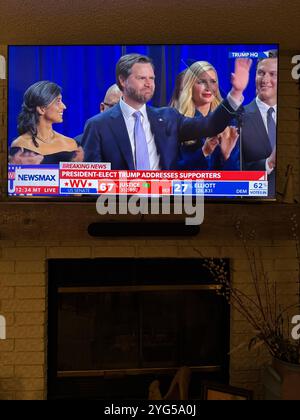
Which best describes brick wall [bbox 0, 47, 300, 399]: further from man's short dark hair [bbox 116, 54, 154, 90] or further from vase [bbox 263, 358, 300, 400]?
man's short dark hair [bbox 116, 54, 154, 90]

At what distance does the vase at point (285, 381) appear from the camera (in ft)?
6.72

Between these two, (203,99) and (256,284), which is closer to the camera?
(203,99)

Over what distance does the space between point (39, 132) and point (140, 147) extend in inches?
18.5

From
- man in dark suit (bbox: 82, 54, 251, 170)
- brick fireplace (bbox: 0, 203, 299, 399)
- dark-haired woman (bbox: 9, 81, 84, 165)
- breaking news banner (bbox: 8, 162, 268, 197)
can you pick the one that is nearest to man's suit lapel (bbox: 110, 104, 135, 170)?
man in dark suit (bbox: 82, 54, 251, 170)

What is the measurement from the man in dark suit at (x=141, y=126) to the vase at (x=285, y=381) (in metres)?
1.02

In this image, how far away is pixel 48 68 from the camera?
218cm

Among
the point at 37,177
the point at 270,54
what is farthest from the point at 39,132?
the point at 270,54

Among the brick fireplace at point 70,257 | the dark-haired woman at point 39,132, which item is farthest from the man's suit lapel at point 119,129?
the brick fireplace at point 70,257

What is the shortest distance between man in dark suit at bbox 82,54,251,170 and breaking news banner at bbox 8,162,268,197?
45mm

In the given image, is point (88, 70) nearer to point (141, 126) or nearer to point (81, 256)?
point (141, 126)

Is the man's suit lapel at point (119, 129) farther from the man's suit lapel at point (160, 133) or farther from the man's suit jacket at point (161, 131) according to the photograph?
the man's suit lapel at point (160, 133)

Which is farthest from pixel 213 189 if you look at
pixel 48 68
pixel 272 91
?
pixel 48 68

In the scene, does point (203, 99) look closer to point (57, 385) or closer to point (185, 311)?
point (185, 311)
